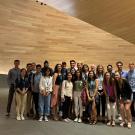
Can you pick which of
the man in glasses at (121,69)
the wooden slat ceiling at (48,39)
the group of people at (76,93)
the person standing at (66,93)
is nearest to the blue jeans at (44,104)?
the group of people at (76,93)

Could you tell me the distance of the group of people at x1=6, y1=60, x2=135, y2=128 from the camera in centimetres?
575

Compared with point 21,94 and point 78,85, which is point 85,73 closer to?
point 78,85

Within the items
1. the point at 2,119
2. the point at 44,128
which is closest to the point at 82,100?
the point at 44,128

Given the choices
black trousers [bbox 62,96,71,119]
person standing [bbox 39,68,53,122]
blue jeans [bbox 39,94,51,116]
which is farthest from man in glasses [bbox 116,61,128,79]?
blue jeans [bbox 39,94,51,116]

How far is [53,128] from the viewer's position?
5.27m

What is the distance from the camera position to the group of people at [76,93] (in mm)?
5746

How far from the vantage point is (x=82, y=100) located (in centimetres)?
586

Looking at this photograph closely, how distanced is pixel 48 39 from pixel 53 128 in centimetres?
690

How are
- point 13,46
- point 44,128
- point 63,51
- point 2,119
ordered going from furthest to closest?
1. point 63,51
2. point 13,46
3. point 2,119
4. point 44,128

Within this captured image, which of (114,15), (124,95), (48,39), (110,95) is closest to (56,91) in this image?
(110,95)

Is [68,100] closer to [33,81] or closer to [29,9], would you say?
[33,81]

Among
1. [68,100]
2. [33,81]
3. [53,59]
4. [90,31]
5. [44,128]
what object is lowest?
[44,128]

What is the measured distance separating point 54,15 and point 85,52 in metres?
1.93

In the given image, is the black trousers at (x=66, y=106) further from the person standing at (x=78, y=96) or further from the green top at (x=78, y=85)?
the green top at (x=78, y=85)
